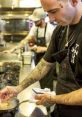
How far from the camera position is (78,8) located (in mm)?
1452

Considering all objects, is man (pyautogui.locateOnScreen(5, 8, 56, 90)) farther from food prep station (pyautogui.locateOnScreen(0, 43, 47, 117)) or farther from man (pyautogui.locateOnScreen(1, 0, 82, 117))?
man (pyautogui.locateOnScreen(1, 0, 82, 117))

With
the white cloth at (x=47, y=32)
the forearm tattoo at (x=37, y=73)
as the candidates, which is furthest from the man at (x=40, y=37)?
the forearm tattoo at (x=37, y=73)

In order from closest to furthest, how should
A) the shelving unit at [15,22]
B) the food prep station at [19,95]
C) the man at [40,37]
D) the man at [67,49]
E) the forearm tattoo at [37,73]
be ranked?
the man at [67,49] → the food prep station at [19,95] → the forearm tattoo at [37,73] → the man at [40,37] → the shelving unit at [15,22]

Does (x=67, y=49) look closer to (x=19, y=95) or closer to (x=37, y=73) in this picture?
(x=37, y=73)

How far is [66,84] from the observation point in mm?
1554

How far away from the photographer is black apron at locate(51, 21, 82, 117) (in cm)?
151

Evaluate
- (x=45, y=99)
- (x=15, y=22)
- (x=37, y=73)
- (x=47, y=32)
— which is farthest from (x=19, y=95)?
(x=15, y=22)

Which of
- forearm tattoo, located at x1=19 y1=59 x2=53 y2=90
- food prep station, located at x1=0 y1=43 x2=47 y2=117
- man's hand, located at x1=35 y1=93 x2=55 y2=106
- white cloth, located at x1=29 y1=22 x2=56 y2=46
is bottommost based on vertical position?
food prep station, located at x1=0 y1=43 x2=47 y2=117

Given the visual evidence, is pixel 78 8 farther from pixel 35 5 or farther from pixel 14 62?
pixel 35 5

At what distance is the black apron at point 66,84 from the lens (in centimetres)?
151

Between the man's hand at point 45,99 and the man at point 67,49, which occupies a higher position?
the man at point 67,49

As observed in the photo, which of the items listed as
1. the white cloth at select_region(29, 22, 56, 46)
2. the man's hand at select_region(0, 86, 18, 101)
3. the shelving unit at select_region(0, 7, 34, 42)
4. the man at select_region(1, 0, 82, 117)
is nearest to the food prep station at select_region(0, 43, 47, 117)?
the man's hand at select_region(0, 86, 18, 101)

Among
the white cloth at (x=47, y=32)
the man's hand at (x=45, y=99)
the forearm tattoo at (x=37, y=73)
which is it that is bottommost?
the man's hand at (x=45, y=99)

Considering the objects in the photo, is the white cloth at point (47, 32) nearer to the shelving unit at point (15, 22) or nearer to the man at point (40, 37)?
the man at point (40, 37)
